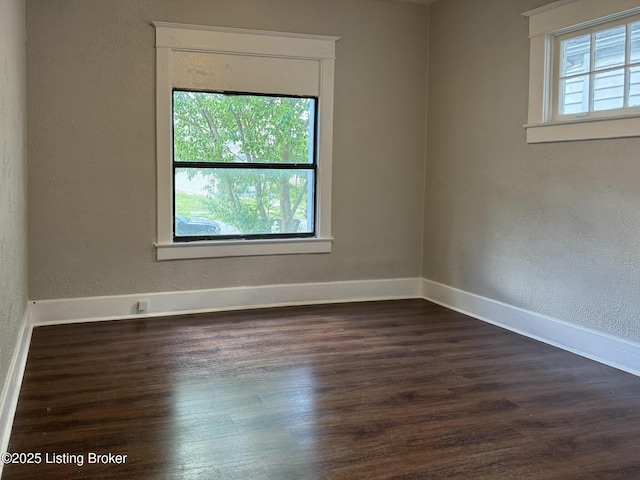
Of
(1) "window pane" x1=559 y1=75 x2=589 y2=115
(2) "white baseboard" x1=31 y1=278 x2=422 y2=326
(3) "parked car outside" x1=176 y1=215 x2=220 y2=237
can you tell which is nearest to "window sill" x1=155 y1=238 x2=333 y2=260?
(3) "parked car outside" x1=176 y1=215 x2=220 y2=237

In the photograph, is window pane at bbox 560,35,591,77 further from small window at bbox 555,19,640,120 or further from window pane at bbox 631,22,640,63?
window pane at bbox 631,22,640,63

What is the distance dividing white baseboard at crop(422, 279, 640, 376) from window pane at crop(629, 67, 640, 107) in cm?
141

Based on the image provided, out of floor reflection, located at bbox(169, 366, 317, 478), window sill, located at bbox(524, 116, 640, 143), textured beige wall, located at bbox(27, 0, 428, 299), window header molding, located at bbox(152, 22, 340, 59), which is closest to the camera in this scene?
floor reflection, located at bbox(169, 366, 317, 478)

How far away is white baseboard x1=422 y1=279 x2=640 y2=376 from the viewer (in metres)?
3.53

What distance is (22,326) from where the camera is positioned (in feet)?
11.9

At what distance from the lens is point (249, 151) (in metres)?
4.89

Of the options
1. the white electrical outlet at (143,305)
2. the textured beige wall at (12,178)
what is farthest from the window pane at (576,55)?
the white electrical outlet at (143,305)

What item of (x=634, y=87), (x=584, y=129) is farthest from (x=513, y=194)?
(x=634, y=87)

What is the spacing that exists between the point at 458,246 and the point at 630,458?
2798 mm

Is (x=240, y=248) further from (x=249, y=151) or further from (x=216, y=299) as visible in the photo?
(x=249, y=151)

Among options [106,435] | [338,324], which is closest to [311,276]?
[338,324]

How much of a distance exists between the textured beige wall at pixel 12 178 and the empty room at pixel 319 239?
0.14 ft

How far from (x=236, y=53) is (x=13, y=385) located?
302 centimetres

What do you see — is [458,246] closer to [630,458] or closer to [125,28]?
[630,458]
